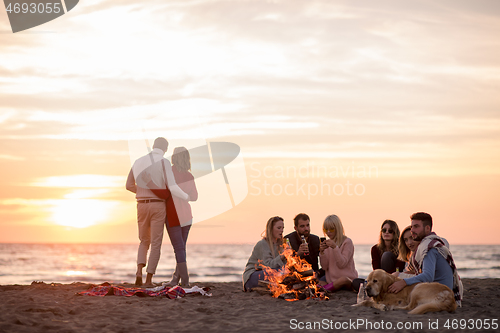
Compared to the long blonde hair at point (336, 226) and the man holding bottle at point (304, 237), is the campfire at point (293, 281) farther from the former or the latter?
the long blonde hair at point (336, 226)

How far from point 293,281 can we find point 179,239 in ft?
7.08

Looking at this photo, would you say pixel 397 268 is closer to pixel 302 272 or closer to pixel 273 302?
pixel 302 272

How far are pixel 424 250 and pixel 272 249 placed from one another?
268 centimetres

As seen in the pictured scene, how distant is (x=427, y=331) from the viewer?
4906 millimetres

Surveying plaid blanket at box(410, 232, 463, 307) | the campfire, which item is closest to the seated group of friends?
the campfire

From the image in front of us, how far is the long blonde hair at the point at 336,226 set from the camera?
313 inches

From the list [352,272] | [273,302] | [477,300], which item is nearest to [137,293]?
[273,302]

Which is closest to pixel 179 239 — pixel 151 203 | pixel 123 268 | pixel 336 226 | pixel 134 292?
pixel 151 203

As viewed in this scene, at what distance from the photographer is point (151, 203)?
27.3 feet

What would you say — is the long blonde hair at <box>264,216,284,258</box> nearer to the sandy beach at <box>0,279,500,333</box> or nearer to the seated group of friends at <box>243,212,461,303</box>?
the seated group of friends at <box>243,212,461,303</box>

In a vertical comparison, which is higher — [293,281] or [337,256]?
[337,256]

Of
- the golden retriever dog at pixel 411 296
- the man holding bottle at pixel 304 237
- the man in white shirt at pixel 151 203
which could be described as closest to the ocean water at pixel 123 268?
the man in white shirt at pixel 151 203

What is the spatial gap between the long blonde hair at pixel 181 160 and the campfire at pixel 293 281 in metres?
2.48

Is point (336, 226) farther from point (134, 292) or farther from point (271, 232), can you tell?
point (134, 292)
